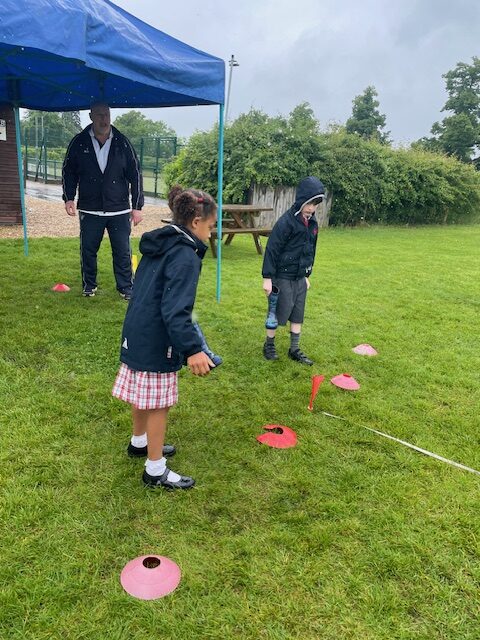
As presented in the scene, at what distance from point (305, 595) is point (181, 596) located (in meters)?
0.52

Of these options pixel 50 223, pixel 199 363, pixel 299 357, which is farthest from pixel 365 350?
pixel 50 223

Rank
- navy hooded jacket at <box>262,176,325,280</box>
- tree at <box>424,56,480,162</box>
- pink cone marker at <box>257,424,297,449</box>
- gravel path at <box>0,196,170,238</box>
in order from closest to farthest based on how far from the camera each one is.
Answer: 1. pink cone marker at <box>257,424,297,449</box>
2. navy hooded jacket at <box>262,176,325,280</box>
3. gravel path at <box>0,196,170,238</box>
4. tree at <box>424,56,480,162</box>

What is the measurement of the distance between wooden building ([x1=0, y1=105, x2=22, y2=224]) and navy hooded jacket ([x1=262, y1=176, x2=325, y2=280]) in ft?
25.8

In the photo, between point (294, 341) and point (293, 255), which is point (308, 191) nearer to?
point (293, 255)

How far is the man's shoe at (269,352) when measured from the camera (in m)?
4.53

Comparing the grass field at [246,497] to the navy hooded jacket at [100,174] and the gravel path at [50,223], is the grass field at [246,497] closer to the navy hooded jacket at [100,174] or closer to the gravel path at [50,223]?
the navy hooded jacket at [100,174]

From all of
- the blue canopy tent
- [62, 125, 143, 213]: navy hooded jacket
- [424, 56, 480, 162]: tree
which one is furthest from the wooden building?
[424, 56, 480, 162]: tree

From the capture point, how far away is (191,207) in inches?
93.5

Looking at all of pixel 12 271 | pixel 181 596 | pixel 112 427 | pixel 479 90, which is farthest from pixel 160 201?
pixel 479 90

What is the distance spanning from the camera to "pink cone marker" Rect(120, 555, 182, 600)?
2.01 metres

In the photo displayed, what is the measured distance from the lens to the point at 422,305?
672 cm

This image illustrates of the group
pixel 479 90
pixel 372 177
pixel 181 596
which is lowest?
pixel 181 596

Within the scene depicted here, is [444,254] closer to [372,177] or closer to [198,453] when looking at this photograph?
[372,177]

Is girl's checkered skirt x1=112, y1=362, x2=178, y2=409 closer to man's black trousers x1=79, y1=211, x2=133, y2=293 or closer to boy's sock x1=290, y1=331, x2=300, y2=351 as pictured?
boy's sock x1=290, y1=331, x2=300, y2=351
